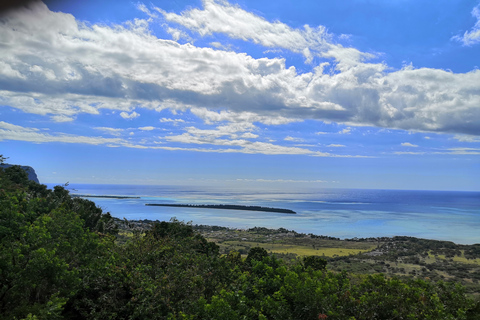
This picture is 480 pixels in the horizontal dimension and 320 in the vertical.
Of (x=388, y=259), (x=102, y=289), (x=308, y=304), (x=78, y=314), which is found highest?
(x=308, y=304)

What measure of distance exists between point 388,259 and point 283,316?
124ft

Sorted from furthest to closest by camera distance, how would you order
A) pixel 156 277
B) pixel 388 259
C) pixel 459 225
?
pixel 459 225, pixel 388 259, pixel 156 277

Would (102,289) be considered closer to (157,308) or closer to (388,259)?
(157,308)

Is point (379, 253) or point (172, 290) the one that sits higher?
point (172, 290)

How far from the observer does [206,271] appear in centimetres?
1120

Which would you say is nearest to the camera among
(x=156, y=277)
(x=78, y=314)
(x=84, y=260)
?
(x=78, y=314)

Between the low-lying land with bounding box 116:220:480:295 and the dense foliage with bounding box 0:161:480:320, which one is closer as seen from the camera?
the dense foliage with bounding box 0:161:480:320

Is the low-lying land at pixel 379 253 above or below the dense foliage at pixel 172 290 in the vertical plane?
below

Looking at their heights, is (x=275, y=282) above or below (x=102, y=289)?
above

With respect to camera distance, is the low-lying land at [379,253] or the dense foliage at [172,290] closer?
the dense foliage at [172,290]

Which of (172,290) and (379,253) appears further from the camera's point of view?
(379,253)

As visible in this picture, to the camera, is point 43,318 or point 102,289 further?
point 102,289

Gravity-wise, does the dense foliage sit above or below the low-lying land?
above

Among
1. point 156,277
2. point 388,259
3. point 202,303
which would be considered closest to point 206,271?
point 156,277
